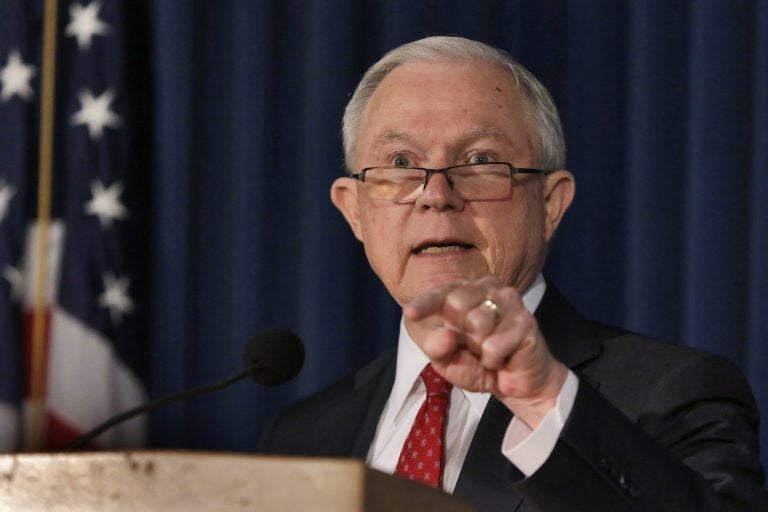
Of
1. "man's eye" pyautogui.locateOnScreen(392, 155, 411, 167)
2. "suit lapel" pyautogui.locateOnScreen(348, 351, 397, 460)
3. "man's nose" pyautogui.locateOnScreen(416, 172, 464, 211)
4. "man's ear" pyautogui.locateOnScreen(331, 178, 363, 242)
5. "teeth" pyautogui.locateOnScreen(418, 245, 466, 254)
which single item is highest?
"man's eye" pyautogui.locateOnScreen(392, 155, 411, 167)

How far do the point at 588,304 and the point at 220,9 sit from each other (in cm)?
120

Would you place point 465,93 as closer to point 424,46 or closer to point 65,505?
point 424,46

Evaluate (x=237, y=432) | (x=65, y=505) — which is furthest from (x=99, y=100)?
(x=65, y=505)

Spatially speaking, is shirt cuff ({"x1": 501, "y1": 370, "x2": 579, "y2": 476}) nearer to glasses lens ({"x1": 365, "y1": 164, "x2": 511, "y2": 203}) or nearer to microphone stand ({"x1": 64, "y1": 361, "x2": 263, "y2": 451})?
microphone stand ({"x1": 64, "y1": 361, "x2": 263, "y2": 451})

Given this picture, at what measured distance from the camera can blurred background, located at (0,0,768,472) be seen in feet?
8.60

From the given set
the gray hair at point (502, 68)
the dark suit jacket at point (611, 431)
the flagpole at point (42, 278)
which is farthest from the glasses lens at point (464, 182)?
the flagpole at point (42, 278)

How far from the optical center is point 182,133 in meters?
2.97

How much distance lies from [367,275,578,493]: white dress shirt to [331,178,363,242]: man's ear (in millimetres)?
275

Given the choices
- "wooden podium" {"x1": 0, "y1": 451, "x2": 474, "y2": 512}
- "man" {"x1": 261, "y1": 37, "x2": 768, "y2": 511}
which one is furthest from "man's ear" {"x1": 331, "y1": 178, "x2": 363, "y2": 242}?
"wooden podium" {"x1": 0, "y1": 451, "x2": 474, "y2": 512}

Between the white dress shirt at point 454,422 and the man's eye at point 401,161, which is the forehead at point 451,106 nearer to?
the man's eye at point 401,161

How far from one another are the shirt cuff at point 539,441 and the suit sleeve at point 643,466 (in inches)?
0.4

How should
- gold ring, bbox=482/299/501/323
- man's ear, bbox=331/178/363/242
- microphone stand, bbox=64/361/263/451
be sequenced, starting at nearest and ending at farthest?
gold ring, bbox=482/299/501/323
microphone stand, bbox=64/361/263/451
man's ear, bbox=331/178/363/242

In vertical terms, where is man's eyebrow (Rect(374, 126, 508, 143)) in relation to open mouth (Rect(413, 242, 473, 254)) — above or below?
above

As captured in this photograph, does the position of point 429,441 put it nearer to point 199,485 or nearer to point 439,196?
point 439,196
